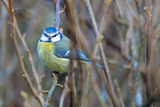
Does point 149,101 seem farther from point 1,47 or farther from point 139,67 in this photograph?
point 1,47

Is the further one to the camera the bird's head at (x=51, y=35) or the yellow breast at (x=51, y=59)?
the yellow breast at (x=51, y=59)

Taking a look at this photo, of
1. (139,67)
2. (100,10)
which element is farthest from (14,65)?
(139,67)

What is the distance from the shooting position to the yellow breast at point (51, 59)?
257 centimetres

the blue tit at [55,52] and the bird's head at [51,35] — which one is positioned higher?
the bird's head at [51,35]

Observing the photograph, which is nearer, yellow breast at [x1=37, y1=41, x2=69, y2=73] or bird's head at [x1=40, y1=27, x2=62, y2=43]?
bird's head at [x1=40, y1=27, x2=62, y2=43]

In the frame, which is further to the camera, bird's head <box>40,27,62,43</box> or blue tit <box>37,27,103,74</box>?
blue tit <box>37,27,103,74</box>

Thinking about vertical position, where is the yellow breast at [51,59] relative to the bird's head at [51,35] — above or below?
below

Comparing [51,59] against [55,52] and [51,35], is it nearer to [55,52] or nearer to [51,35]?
[55,52]

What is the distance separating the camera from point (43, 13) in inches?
161

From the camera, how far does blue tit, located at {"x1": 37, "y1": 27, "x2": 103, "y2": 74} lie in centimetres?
257

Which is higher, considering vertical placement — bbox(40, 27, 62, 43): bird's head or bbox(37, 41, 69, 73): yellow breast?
bbox(40, 27, 62, 43): bird's head

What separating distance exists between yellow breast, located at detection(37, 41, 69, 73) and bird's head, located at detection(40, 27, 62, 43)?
0.08 meters

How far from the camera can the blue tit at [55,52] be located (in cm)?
257

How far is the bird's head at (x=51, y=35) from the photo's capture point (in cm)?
237
